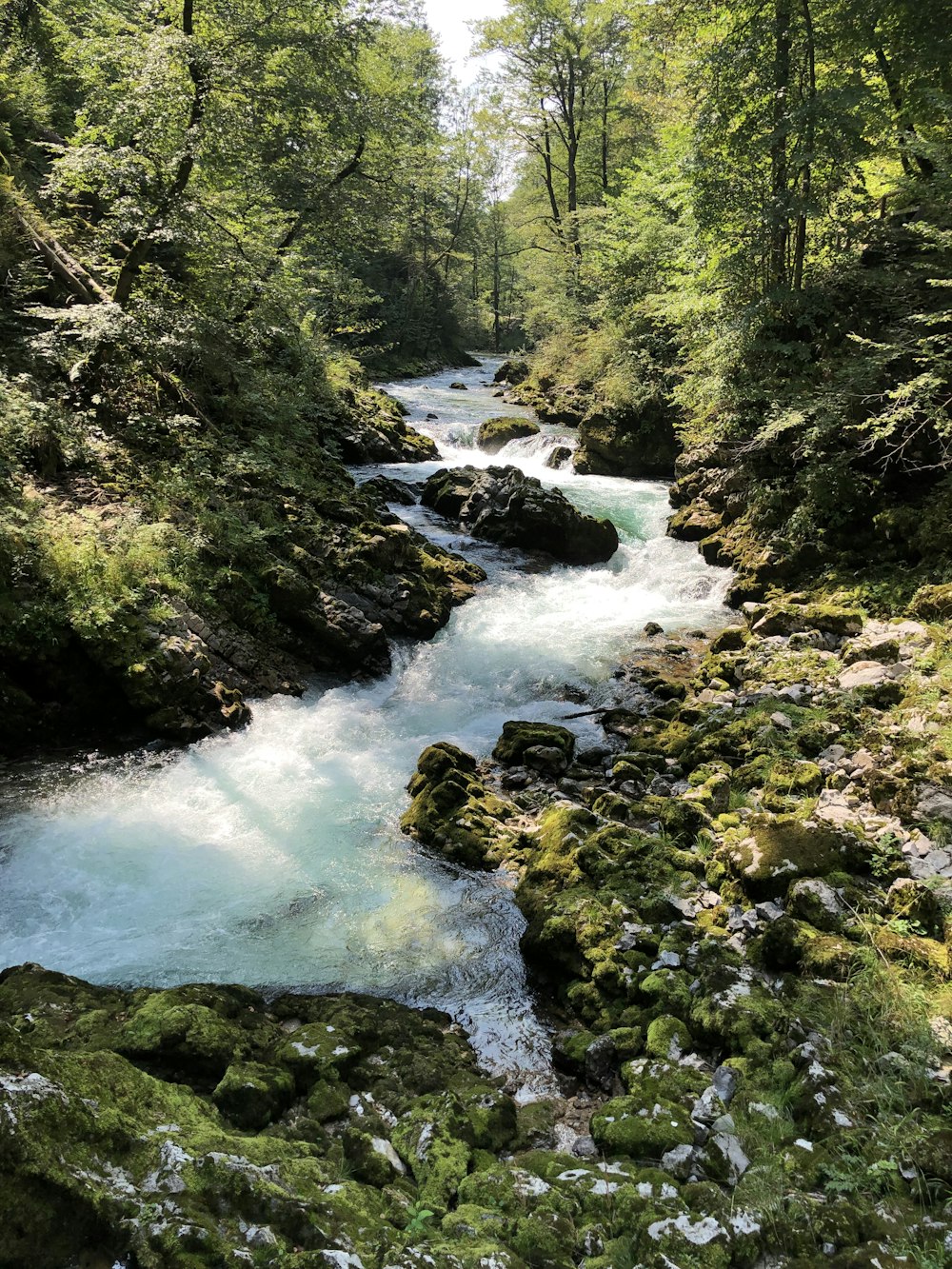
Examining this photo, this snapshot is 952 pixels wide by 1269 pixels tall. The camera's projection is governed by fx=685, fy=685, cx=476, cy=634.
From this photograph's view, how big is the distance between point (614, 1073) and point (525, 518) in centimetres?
1164

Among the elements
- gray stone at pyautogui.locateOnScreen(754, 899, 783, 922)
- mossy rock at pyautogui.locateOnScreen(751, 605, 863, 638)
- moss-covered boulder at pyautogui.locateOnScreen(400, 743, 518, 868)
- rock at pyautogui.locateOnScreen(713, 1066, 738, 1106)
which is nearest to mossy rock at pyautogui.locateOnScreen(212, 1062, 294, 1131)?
rock at pyautogui.locateOnScreen(713, 1066, 738, 1106)

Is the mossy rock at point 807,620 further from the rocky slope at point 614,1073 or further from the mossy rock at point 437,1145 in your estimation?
the mossy rock at point 437,1145

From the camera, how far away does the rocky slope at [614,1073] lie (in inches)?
94.5

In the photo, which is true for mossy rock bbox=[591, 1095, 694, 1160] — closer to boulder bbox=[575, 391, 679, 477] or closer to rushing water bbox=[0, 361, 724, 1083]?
rushing water bbox=[0, 361, 724, 1083]

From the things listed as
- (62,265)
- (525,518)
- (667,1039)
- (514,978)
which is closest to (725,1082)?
(667,1039)

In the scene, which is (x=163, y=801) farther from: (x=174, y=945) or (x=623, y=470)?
(x=623, y=470)

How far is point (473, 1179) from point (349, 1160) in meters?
0.62

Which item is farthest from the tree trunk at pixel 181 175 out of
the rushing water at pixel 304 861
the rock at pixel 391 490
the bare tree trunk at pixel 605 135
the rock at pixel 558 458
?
the bare tree trunk at pixel 605 135

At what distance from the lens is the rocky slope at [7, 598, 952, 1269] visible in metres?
2.40

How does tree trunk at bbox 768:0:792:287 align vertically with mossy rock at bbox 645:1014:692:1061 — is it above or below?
above

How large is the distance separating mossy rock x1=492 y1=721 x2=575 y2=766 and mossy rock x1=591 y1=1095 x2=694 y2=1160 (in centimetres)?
454

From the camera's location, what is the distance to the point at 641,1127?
3.65m

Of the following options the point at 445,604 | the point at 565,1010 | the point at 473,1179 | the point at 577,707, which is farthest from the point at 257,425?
the point at 473,1179

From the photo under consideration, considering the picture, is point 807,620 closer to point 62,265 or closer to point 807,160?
point 807,160
